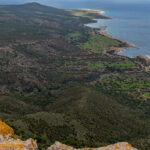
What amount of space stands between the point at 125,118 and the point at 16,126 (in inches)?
1260

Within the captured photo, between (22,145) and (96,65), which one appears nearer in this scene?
(22,145)

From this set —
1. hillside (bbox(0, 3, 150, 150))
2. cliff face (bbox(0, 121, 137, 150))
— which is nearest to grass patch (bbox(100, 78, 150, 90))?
hillside (bbox(0, 3, 150, 150))

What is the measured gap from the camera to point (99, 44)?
169375 millimetres

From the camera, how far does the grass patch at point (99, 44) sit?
160 m

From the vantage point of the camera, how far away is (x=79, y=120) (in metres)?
49.2

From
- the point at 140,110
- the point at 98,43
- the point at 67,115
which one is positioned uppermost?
the point at 98,43

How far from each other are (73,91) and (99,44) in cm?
10532

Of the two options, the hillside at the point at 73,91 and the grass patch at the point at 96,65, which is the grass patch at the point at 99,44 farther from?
the grass patch at the point at 96,65

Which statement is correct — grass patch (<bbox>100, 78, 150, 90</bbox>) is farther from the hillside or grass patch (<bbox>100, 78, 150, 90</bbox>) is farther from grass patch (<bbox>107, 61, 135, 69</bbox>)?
grass patch (<bbox>107, 61, 135, 69</bbox>)

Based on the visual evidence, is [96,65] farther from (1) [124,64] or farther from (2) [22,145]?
(2) [22,145]

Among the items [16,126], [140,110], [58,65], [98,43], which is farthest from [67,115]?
[98,43]

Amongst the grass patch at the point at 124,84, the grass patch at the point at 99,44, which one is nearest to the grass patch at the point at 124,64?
the grass patch at the point at 124,84

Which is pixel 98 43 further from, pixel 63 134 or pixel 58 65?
pixel 63 134

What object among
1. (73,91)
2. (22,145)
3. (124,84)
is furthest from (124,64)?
(22,145)
